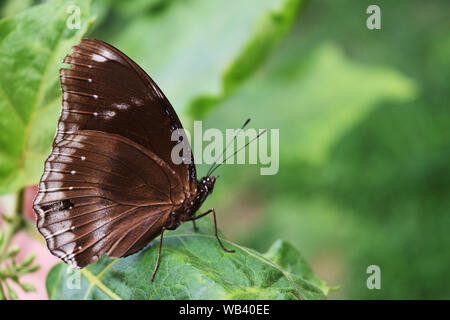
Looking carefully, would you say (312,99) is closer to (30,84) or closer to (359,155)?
(359,155)

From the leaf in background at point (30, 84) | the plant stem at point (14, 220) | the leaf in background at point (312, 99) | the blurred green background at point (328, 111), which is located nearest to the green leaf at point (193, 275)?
the plant stem at point (14, 220)

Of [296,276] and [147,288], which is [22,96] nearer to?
[147,288]

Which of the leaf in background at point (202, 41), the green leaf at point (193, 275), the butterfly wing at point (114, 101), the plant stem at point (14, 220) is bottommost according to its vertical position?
the green leaf at point (193, 275)

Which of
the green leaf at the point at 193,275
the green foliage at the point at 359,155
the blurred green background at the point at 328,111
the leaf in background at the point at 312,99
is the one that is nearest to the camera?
the green leaf at the point at 193,275

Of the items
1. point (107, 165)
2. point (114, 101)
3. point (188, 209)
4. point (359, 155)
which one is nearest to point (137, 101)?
point (114, 101)

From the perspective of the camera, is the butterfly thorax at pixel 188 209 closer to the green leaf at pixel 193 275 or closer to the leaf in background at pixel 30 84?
the green leaf at pixel 193 275

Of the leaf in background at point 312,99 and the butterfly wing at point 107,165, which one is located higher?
the leaf in background at point 312,99

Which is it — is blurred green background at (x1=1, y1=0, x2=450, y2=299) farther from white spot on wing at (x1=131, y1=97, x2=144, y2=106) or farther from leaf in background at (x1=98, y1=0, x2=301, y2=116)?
white spot on wing at (x1=131, y1=97, x2=144, y2=106)
